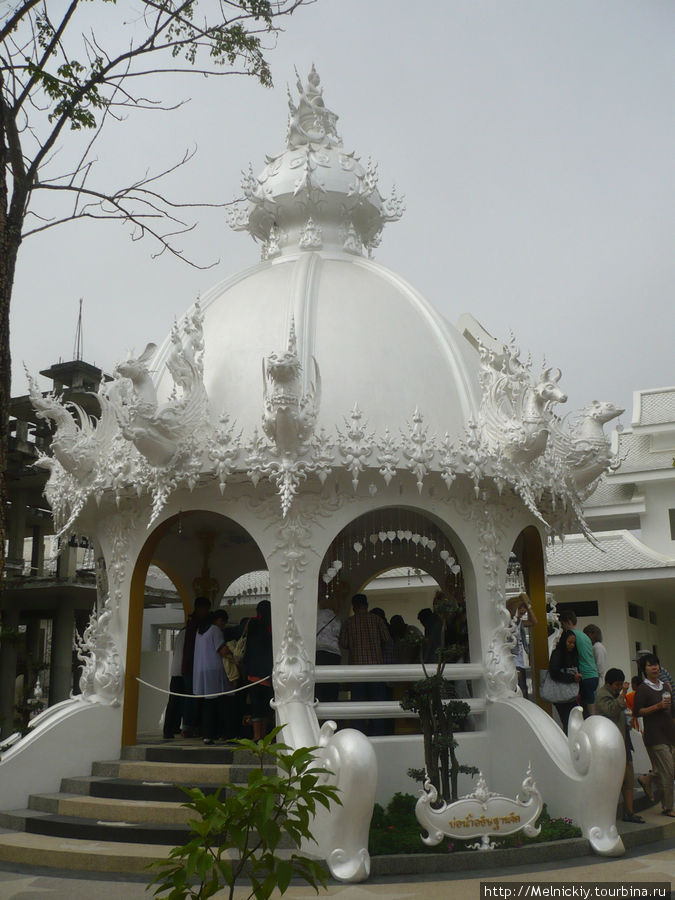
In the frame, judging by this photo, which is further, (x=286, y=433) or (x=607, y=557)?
(x=607, y=557)

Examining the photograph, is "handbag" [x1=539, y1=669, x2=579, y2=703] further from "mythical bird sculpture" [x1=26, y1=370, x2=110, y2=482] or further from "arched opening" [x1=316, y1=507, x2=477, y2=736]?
"mythical bird sculpture" [x1=26, y1=370, x2=110, y2=482]

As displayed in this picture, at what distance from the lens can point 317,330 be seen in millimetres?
11016

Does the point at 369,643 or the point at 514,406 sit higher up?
the point at 514,406

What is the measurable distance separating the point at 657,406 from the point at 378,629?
16.3 meters

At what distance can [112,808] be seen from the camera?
887 centimetres

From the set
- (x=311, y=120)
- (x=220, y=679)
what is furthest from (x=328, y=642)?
(x=311, y=120)

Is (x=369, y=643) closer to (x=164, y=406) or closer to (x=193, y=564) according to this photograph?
(x=164, y=406)

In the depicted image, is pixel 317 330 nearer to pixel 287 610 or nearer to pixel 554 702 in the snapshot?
pixel 287 610

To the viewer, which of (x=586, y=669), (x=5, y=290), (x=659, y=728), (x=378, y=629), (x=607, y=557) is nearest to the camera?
(x=5, y=290)

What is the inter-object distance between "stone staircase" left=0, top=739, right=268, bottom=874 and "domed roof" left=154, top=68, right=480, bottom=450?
11.9ft

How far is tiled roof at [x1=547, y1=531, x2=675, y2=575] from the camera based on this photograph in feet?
65.9

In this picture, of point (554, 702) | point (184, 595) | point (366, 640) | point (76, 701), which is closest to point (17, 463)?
point (184, 595)

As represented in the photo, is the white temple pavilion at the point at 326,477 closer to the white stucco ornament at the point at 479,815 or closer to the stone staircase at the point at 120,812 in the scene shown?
the stone staircase at the point at 120,812

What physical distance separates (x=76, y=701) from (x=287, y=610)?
3.07 meters
